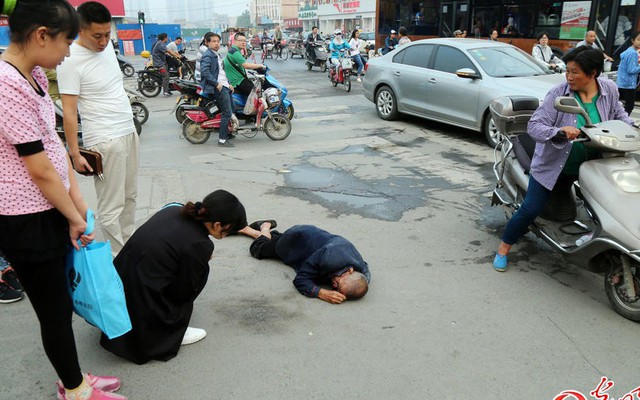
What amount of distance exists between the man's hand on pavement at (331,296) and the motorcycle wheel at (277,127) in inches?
214

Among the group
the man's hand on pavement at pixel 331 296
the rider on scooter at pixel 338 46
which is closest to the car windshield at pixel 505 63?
the man's hand on pavement at pixel 331 296

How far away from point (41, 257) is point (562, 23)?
541 inches

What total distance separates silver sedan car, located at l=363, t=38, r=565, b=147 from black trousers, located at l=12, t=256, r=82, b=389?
21.2 ft

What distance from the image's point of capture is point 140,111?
10164 millimetres

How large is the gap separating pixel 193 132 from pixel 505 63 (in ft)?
17.4

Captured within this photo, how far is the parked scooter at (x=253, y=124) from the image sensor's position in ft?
27.5

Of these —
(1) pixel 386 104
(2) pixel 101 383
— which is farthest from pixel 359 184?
(1) pixel 386 104

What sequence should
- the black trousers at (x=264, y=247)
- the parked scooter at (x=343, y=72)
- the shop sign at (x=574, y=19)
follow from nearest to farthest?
the black trousers at (x=264, y=247) → the shop sign at (x=574, y=19) → the parked scooter at (x=343, y=72)

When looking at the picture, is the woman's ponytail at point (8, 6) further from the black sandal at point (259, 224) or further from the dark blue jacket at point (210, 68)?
the dark blue jacket at point (210, 68)

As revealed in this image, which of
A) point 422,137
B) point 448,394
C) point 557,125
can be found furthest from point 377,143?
point 448,394

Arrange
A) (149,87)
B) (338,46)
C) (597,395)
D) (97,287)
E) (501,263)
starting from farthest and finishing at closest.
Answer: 1. (338,46)
2. (149,87)
3. (501,263)
4. (597,395)
5. (97,287)

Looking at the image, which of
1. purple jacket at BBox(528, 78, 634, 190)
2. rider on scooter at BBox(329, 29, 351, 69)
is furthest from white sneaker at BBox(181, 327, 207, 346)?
rider on scooter at BBox(329, 29, 351, 69)

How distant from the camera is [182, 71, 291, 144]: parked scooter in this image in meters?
8.38

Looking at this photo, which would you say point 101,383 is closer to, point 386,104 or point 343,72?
point 386,104
